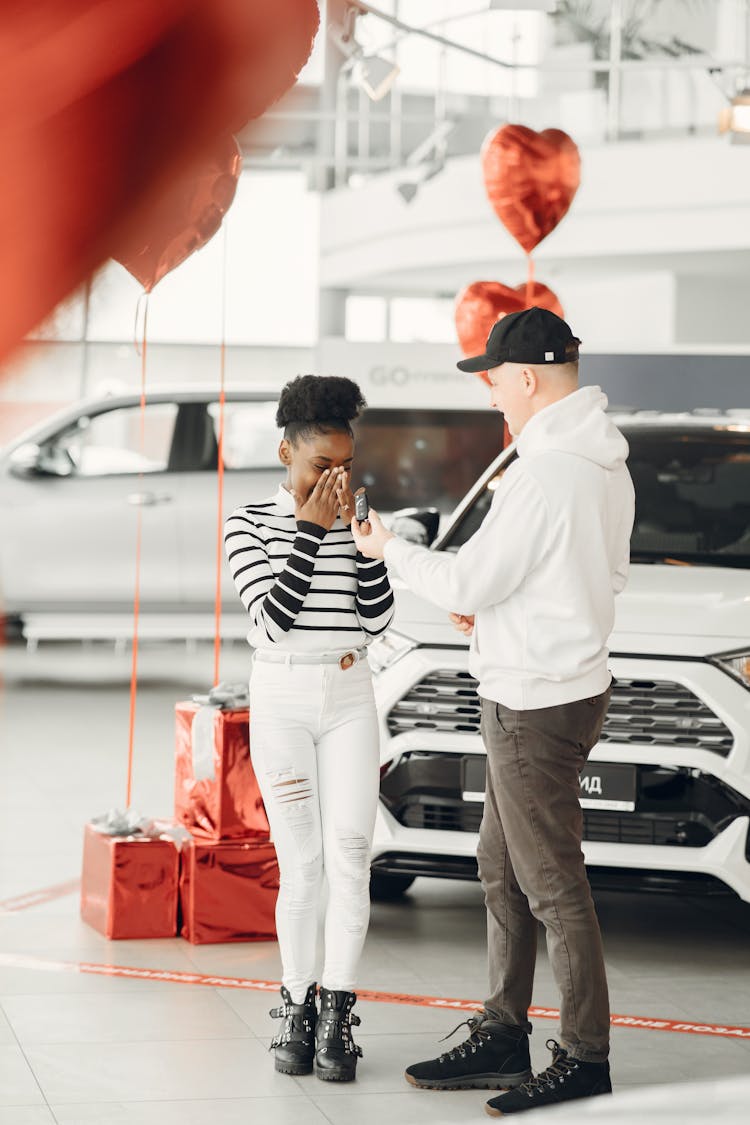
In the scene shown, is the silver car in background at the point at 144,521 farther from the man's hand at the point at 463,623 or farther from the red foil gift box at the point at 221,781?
the man's hand at the point at 463,623

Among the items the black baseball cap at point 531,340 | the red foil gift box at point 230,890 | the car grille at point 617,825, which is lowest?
the red foil gift box at point 230,890

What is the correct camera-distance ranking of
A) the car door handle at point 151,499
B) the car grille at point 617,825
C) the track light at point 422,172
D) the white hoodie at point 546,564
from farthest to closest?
the track light at point 422,172, the car door handle at point 151,499, the car grille at point 617,825, the white hoodie at point 546,564

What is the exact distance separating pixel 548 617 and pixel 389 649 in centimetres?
137

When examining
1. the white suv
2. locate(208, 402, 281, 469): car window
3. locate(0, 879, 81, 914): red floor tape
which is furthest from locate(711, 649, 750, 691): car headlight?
locate(208, 402, 281, 469): car window

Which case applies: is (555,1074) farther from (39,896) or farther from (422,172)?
(422,172)

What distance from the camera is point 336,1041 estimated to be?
329 centimetres

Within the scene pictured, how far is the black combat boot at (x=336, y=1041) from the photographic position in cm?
328

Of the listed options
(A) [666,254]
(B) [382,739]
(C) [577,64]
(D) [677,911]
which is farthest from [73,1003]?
(A) [666,254]

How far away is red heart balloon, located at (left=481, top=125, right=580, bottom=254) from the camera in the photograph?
6574 mm

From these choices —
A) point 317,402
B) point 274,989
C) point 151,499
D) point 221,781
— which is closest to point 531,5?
point 317,402

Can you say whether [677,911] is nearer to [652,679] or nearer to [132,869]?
[652,679]

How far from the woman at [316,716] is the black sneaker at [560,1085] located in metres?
0.42

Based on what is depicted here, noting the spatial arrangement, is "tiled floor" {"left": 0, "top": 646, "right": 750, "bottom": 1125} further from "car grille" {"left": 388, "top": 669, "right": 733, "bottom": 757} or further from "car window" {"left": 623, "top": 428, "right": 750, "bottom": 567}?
"car window" {"left": 623, "top": 428, "right": 750, "bottom": 567}

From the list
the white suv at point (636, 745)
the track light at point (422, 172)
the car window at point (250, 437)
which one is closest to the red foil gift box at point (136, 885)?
the white suv at point (636, 745)
